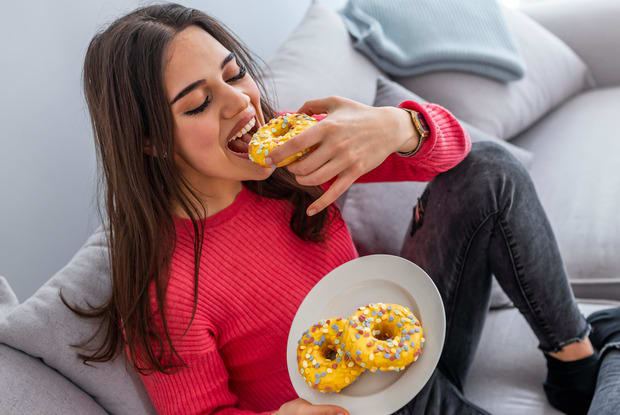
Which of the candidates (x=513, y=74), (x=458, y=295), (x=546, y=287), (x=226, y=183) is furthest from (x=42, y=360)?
→ (x=513, y=74)

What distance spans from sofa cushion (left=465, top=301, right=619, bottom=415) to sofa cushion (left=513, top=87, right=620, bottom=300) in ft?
0.32

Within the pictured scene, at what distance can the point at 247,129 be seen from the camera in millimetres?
1079

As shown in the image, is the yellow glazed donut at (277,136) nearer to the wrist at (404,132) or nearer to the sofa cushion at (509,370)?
the wrist at (404,132)

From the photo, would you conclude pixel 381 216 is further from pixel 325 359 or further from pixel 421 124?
pixel 325 359

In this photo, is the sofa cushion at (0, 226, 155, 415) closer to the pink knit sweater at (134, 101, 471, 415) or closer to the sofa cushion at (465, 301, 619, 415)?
the pink knit sweater at (134, 101, 471, 415)

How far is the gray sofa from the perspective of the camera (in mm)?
1054

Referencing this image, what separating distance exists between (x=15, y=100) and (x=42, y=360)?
64 centimetres

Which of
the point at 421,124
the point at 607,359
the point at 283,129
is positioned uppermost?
the point at 283,129

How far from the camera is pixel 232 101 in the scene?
3.34 feet

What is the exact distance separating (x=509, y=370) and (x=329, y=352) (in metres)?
0.53

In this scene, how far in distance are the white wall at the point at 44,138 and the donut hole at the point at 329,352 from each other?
82 cm

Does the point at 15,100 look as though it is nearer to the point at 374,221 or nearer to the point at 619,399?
the point at 374,221

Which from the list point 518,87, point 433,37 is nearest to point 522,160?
point 518,87

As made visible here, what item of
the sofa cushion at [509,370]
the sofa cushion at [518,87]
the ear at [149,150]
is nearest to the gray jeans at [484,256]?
the sofa cushion at [509,370]
